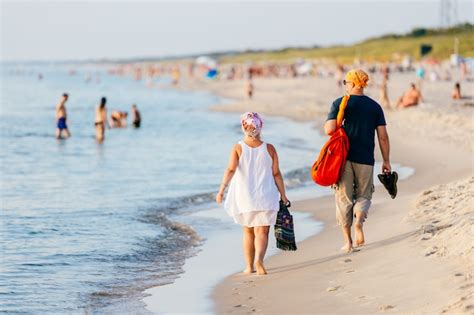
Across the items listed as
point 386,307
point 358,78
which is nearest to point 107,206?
point 358,78

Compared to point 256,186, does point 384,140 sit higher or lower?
higher

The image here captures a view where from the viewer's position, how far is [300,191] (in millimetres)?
15141

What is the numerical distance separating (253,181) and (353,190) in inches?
42.6

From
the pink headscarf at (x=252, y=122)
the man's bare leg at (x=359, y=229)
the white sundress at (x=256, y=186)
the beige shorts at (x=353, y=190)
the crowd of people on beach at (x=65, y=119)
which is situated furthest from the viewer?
the crowd of people on beach at (x=65, y=119)

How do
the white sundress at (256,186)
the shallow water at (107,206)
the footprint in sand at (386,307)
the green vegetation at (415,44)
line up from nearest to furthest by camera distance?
1. the footprint in sand at (386,307)
2. the white sundress at (256,186)
3. the shallow water at (107,206)
4. the green vegetation at (415,44)

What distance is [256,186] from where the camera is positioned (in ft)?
26.0

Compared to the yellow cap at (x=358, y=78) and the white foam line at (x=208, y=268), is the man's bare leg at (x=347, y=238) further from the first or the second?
the yellow cap at (x=358, y=78)

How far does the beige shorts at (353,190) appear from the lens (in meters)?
8.25

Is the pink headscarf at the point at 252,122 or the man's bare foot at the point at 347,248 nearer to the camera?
the pink headscarf at the point at 252,122

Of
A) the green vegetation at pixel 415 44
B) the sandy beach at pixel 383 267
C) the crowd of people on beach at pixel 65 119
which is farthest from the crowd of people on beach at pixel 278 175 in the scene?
the green vegetation at pixel 415 44

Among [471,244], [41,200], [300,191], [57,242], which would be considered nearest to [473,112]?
[300,191]

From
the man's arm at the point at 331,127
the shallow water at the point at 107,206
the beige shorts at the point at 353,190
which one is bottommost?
the shallow water at the point at 107,206

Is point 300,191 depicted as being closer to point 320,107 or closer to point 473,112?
point 473,112

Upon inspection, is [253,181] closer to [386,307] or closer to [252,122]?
[252,122]
